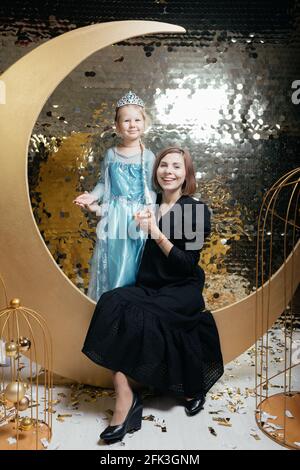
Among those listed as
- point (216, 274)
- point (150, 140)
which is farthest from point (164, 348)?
point (150, 140)

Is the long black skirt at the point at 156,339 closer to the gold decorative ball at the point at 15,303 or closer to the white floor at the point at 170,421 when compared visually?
the white floor at the point at 170,421

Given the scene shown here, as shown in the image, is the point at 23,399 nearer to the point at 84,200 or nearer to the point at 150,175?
the point at 84,200

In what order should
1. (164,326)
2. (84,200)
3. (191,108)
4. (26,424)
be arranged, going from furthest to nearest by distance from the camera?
(191,108) < (84,200) < (164,326) < (26,424)

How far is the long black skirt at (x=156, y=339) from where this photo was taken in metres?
2.22

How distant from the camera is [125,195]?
253 cm

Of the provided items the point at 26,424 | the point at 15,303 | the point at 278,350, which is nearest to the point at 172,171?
the point at 15,303

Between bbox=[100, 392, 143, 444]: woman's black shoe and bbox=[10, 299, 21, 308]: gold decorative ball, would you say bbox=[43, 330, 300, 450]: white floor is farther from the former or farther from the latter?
bbox=[10, 299, 21, 308]: gold decorative ball

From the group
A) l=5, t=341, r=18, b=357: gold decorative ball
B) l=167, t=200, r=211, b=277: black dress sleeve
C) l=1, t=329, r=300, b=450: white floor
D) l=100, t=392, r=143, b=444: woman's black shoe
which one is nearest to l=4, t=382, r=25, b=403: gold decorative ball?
l=5, t=341, r=18, b=357: gold decorative ball

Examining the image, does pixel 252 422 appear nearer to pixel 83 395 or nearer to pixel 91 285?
pixel 83 395

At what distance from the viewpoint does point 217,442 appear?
6.98 feet

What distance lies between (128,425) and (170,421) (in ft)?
0.72

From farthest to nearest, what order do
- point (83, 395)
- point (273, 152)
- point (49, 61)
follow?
point (273, 152) < point (83, 395) < point (49, 61)

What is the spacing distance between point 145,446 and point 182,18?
7.56ft

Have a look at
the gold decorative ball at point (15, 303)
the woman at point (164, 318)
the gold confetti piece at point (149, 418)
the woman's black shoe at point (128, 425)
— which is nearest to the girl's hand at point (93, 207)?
the woman at point (164, 318)
